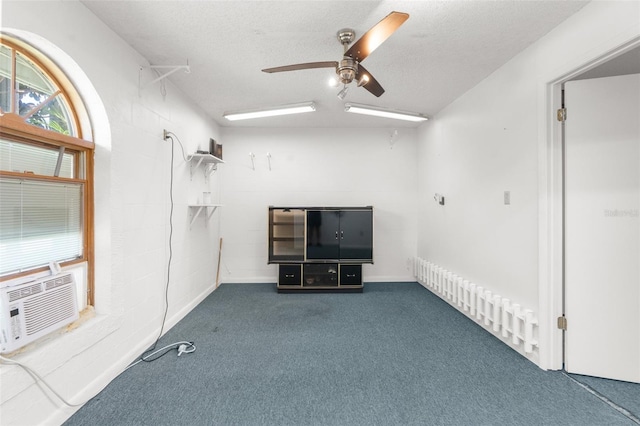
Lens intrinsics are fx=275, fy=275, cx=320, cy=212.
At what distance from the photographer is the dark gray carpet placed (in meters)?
1.72

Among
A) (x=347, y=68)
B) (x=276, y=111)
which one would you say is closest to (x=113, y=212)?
A: (x=347, y=68)

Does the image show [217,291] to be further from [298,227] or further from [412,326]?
[412,326]

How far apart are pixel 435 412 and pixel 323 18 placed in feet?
9.07

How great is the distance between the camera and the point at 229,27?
2076 mm

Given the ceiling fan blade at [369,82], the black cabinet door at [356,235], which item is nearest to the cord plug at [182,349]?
the black cabinet door at [356,235]

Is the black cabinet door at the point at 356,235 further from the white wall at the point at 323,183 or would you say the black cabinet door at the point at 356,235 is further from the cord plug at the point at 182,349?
the cord plug at the point at 182,349

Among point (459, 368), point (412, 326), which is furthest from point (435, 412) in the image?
point (412, 326)

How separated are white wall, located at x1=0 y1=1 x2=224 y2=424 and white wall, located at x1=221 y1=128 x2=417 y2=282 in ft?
5.01

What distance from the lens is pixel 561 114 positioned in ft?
7.14

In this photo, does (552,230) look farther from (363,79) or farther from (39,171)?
(39,171)

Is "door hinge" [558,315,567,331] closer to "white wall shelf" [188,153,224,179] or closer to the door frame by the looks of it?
the door frame

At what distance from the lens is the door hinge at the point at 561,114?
7.11 ft

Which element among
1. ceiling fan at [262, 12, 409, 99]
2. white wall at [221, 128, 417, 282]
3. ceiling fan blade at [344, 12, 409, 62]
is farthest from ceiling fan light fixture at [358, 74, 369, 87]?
white wall at [221, 128, 417, 282]

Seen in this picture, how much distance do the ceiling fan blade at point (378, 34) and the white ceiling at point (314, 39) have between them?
0.30m
